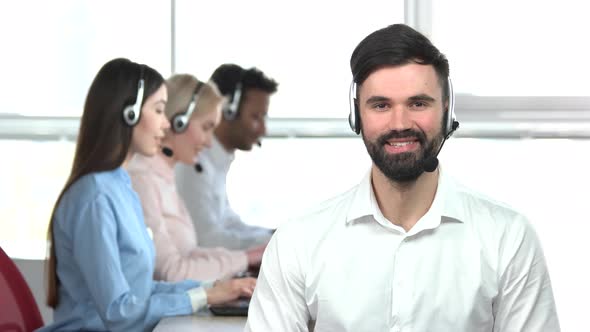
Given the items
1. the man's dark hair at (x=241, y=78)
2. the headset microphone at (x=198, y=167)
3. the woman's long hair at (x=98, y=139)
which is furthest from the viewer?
the man's dark hair at (x=241, y=78)

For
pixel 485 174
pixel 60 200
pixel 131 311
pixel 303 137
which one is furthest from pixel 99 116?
pixel 485 174

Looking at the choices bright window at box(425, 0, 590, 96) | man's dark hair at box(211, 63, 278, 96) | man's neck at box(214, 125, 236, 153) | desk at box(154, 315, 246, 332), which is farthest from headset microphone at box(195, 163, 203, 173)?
desk at box(154, 315, 246, 332)

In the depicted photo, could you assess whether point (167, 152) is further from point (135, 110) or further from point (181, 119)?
point (135, 110)

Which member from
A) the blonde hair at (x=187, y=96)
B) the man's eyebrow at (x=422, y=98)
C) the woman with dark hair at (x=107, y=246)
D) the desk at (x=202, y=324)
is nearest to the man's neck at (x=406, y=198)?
the man's eyebrow at (x=422, y=98)

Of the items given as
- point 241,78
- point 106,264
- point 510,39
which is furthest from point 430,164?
point 510,39

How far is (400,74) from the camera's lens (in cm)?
187

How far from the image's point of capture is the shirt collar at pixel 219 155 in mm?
4156

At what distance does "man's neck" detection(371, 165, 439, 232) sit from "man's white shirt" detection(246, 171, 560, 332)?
0.01 m

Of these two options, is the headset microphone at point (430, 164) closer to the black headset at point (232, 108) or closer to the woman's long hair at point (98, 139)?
the woman's long hair at point (98, 139)

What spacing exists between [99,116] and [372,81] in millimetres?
1441

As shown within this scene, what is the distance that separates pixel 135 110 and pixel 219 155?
0.95 metres

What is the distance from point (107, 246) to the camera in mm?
3041

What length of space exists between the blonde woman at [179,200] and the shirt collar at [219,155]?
0.03 meters

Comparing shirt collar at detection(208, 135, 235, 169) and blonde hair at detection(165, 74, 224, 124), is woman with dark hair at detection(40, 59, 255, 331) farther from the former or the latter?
shirt collar at detection(208, 135, 235, 169)
